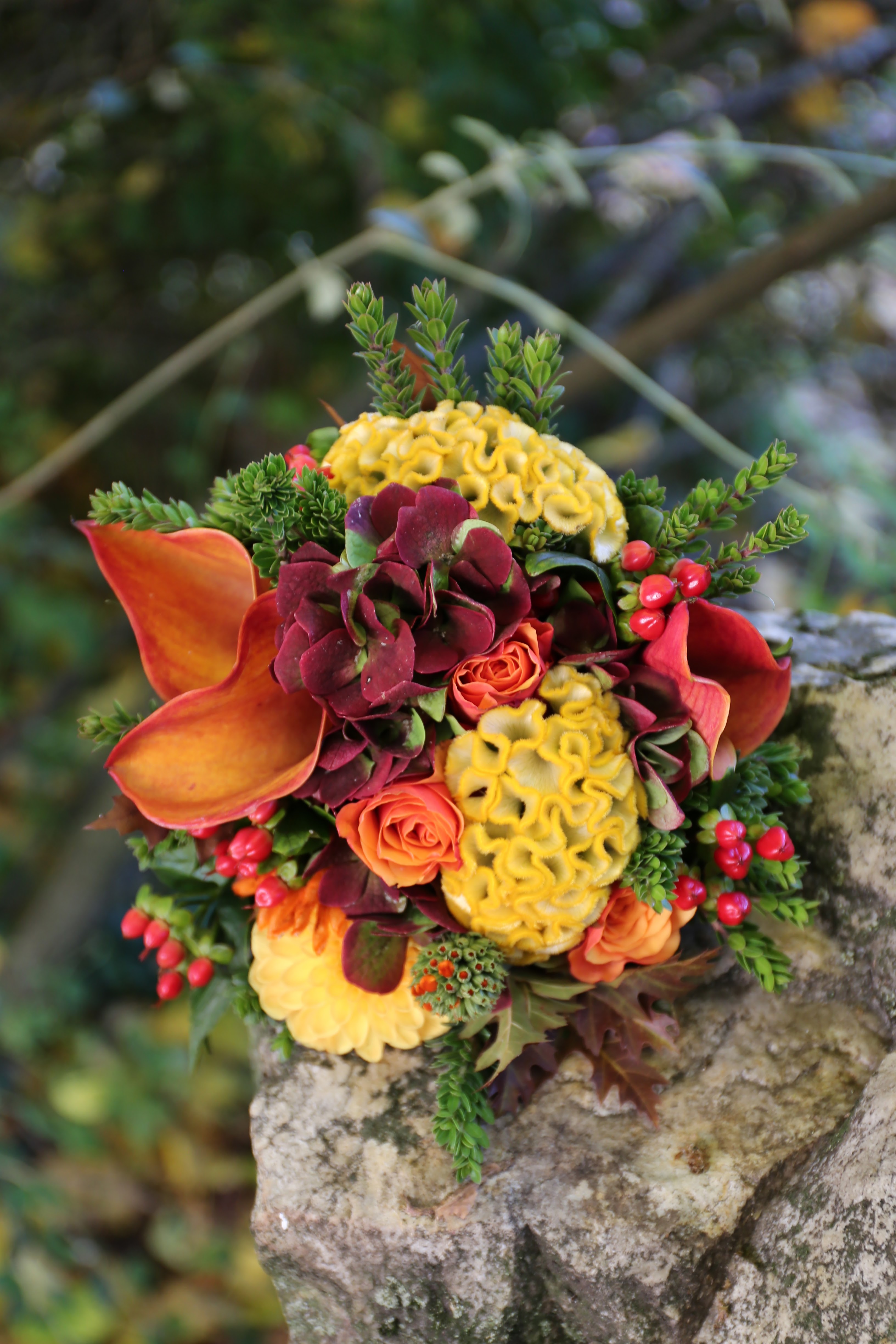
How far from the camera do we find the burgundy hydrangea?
46 cm

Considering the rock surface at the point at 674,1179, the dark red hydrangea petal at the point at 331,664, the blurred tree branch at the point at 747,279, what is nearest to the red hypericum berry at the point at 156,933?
the rock surface at the point at 674,1179

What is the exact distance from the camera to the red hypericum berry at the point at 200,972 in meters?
0.57

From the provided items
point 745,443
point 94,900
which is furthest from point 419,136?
point 94,900

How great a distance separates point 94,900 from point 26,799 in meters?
0.33

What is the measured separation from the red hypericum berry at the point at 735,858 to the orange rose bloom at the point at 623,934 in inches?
1.5

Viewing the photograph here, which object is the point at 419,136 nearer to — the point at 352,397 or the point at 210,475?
the point at 352,397

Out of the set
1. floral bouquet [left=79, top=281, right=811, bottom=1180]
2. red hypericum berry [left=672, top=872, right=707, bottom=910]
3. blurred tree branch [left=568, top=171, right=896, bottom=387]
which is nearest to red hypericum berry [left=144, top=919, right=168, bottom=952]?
floral bouquet [left=79, top=281, right=811, bottom=1180]

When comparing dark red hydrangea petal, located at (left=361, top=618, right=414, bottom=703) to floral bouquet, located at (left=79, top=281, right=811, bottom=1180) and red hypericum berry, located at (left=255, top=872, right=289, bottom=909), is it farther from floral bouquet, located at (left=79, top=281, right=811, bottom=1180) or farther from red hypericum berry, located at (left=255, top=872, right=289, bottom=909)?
red hypericum berry, located at (left=255, top=872, right=289, bottom=909)

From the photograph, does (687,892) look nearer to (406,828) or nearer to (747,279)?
(406,828)

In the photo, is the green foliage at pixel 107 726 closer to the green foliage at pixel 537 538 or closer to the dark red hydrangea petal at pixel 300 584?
the dark red hydrangea petal at pixel 300 584

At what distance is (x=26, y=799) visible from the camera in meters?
1.73

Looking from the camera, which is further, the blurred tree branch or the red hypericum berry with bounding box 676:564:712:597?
the blurred tree branch

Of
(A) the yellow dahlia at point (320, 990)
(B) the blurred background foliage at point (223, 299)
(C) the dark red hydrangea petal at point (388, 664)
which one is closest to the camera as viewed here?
(C) the dark red hydrangea petal at point (388, 664)

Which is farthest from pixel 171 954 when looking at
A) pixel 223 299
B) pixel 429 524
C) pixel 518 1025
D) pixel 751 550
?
pixel 223 299
